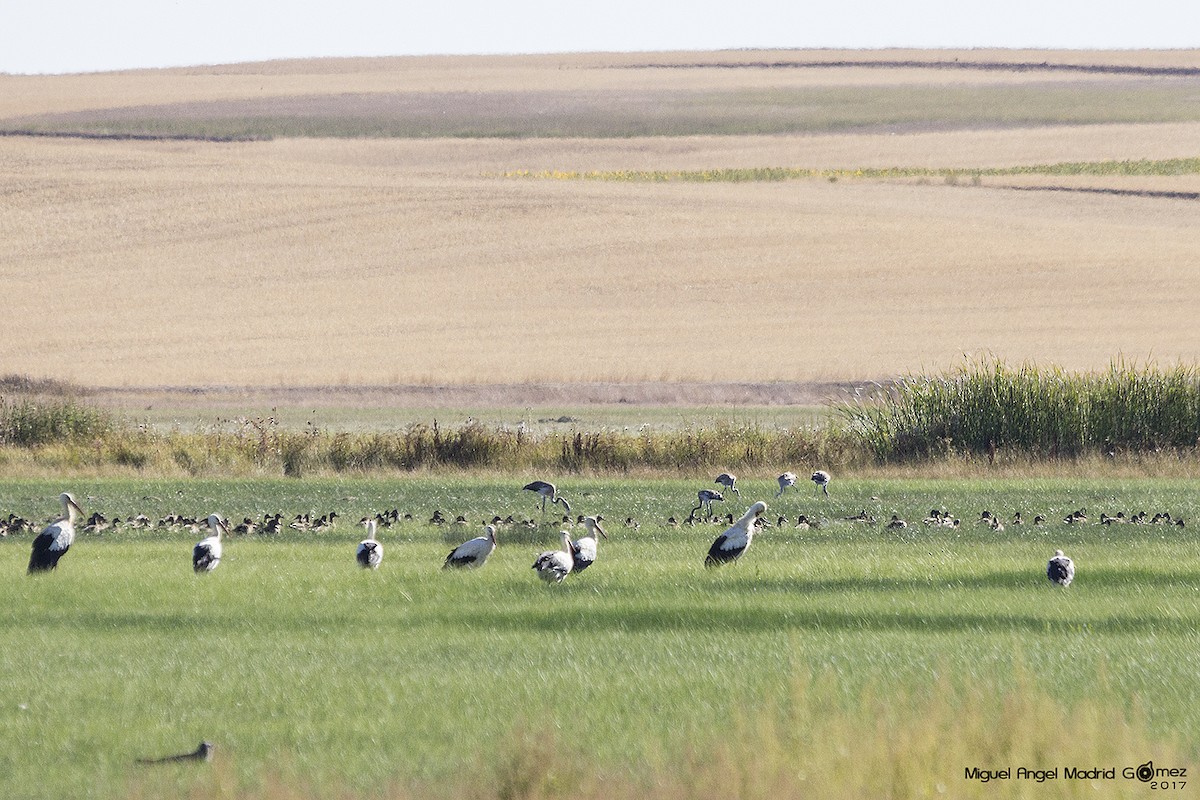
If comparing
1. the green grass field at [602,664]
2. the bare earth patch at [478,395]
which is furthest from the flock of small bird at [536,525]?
the bare earth patch at [478,395]

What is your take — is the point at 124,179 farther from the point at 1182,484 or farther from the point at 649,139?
the point at 1182,484

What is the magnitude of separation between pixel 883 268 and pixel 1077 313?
12198 mm

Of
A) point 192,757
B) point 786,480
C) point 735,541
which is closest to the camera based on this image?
point 192,757

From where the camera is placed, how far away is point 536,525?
26438 millimetres

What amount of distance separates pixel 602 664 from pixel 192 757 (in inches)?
169

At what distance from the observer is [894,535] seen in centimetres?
2542

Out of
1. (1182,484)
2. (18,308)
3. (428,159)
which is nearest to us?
(1182,484)

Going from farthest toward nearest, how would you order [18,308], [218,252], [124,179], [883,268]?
[124,179]
[218,252]
[883,268]
[18,308]

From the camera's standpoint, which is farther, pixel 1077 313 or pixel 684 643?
pixel 1077 313

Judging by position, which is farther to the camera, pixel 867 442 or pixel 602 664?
pixel 867 442

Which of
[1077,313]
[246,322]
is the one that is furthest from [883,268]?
[246,322]

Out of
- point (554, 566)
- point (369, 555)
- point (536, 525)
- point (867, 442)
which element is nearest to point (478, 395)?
point (867, 442)
